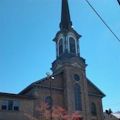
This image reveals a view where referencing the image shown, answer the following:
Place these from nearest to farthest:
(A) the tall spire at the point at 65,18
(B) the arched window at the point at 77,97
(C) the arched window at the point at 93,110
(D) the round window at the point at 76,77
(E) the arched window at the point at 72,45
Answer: (B) the arched window at the point at 77,97 < (D) the round window at the point at 76,77 < (C) the arched window at the point at 93,110 < (E) the arched window at the point at 72,45 < (A) the tall spire at the point at 65,18

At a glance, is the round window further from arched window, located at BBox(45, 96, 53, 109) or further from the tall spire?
the tall spire

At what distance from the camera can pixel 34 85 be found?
4128cm

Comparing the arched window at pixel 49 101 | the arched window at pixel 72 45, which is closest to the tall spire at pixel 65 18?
the arched window at pixel 72 45

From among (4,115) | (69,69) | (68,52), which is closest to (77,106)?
(69,69)

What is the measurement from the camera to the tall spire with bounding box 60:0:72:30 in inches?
2020

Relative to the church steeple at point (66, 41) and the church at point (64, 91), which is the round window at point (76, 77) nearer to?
the church at point (64, 91)

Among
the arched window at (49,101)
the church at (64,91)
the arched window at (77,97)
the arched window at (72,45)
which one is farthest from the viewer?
the arched window at (72,45)

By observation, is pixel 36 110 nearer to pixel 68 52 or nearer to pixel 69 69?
pixel 69 69

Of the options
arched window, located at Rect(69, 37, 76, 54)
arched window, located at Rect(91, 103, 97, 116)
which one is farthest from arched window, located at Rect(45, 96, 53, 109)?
arched window, located at Rect(69, 37, 76, 54)

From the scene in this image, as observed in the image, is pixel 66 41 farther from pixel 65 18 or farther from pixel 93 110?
pixel 93 110

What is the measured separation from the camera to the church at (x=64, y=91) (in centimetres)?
3772

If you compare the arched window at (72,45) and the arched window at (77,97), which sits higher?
the arched window at (72,45)

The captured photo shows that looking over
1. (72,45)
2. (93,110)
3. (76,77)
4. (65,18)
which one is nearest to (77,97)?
(76,77)

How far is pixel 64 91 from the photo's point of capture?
4422 cm
